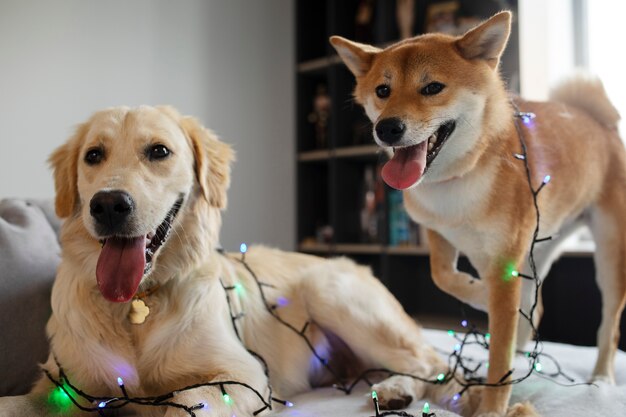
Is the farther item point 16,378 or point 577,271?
point 577,271

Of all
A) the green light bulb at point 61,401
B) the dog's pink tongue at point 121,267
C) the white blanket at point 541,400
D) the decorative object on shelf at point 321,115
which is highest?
the decorative object on shelf at point 321,115

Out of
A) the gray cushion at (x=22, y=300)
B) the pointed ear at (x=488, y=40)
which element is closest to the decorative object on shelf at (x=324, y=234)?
the gray cushion at (x=22, y=300)

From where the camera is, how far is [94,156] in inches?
46.4

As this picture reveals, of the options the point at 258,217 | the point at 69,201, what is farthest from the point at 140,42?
the point at 69,201

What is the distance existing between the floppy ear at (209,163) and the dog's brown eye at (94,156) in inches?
8.4

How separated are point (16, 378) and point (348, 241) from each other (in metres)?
2.60

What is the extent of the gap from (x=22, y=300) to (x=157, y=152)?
1.64ft

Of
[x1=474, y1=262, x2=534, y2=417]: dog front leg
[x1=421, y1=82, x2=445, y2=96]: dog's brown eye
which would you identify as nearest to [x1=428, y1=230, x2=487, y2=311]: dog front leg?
[x1=474, y1=262, x2=534, y2=417]: dog front leg

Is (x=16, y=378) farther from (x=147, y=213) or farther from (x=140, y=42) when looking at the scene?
(x=140, y=42)

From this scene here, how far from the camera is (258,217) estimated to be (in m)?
3.66

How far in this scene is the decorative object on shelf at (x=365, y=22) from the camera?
3682 millimetres

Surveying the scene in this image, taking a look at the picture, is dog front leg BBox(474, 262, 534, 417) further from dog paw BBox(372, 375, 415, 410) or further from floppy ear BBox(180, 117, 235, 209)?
floppy ear BBox(180, 117, 235, 209)

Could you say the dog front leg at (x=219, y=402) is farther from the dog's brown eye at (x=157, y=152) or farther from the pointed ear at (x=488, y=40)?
the pointed ear at (x=488, y=40)

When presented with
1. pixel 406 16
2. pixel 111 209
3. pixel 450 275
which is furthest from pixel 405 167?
pixel 406 16
